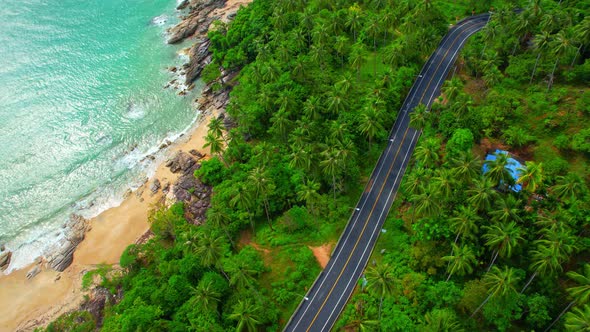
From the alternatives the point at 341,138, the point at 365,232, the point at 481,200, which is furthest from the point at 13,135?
the point at 481,200

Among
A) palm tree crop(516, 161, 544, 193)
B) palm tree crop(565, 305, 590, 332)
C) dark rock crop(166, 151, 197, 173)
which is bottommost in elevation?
palm tree crop(565, 305, 590, 332)

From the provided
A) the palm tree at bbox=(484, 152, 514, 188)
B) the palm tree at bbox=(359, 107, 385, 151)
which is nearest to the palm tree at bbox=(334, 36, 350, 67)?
the palm tree at bbox=(359, 107, 385, 151)

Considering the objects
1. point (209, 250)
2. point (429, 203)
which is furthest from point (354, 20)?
point (209, 250)

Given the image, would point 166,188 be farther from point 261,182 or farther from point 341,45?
point 341,45

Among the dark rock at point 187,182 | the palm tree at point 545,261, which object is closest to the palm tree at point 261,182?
the dark rock at point 187,182

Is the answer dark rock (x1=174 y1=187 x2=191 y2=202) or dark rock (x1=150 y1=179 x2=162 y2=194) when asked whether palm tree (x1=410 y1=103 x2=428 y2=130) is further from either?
dark rock (x1=150 y1=179 x2=162 y2=194)

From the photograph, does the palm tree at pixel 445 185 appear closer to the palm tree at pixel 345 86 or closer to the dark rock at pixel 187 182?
the palm tree at pixel 345 86
